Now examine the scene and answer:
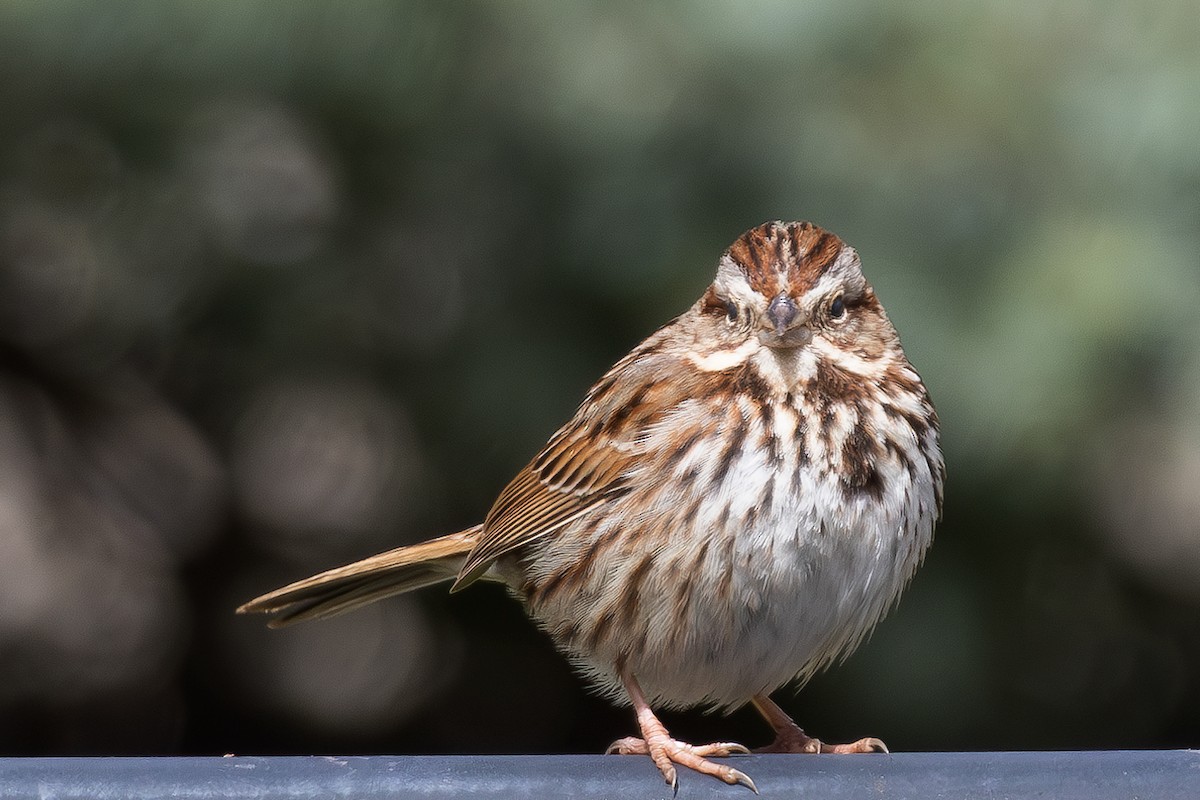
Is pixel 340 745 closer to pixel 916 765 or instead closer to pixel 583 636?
pixel 583 636

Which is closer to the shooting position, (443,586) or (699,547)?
(699,547)

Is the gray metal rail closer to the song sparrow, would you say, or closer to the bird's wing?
the song sparrow

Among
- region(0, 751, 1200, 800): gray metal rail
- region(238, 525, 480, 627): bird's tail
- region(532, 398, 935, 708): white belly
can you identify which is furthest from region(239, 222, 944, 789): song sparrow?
region(0, 751, 1200, 800): gray metal rail

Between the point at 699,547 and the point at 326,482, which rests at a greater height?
the point at 699,547

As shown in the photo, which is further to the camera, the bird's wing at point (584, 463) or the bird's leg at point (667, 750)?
the bird's wing at point (584, 463)

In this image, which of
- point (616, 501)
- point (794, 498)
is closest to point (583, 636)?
point (616, 501)

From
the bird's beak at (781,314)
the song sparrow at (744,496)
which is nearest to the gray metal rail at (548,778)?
the song sparrow at (744,496)

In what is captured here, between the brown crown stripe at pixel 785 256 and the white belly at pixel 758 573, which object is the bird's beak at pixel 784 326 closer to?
the brown crown stripe at pixel 785 256
